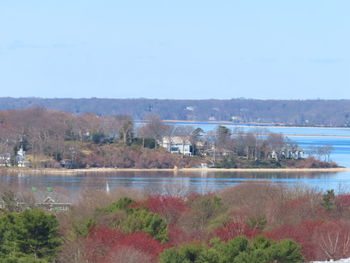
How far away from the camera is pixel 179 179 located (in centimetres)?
5866

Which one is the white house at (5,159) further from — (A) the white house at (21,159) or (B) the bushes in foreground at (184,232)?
(B) the bushes in foreground at (184,232)

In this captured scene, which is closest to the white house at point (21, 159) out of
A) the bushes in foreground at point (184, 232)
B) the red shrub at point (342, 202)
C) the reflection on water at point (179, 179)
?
the reflection on water at point (179, 179)

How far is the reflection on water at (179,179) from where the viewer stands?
50656 millimetres

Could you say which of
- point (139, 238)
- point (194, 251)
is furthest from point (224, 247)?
point (139, 238)

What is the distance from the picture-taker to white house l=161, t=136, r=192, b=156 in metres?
79.5

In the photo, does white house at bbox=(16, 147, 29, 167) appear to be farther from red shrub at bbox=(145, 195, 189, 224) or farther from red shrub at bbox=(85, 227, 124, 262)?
red shrub at bbox=(85, 227, 124, 262)

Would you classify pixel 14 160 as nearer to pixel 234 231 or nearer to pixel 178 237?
pixel 178 237

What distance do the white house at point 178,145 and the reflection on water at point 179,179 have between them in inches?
485

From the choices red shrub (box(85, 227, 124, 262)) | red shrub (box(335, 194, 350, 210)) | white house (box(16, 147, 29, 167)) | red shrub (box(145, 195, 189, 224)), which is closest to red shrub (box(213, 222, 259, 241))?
red shrub (box(85, 227, 124, 262))

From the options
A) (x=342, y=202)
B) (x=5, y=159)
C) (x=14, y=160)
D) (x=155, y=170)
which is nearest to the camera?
(x=342, y=202)

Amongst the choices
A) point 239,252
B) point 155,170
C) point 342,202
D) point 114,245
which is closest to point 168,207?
point 342,202

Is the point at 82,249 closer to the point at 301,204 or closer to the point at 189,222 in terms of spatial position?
the point at 189,222

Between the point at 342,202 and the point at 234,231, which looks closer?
the point at 234,231

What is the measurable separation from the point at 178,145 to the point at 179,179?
2199 centimetres
